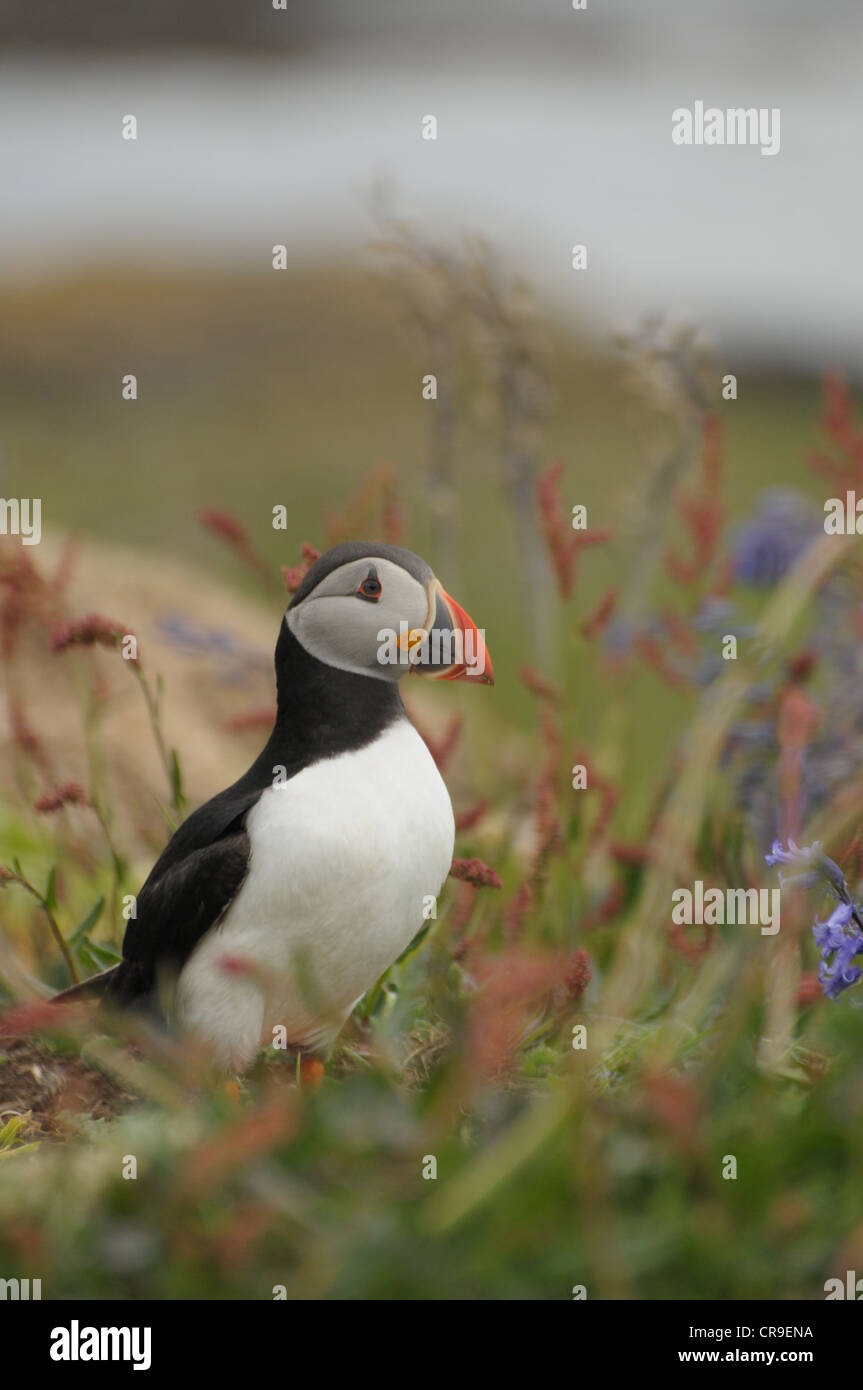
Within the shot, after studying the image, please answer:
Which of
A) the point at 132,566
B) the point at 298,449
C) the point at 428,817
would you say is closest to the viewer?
the point at 428,817

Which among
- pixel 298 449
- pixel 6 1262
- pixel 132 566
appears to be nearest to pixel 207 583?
pixel 132 566

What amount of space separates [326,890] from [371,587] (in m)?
0.46

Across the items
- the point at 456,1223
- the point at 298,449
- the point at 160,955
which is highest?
the point at 298,449

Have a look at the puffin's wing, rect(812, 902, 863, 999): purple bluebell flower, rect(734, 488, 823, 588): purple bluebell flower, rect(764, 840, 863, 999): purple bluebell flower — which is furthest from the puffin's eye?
rect(734, 488, 823, 588): purple bluebell flower

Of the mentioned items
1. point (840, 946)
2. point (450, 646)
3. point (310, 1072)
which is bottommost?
point (310, 1072)

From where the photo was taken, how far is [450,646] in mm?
2203

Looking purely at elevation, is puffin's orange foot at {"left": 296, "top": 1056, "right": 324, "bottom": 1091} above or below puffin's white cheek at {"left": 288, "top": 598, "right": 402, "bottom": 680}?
below

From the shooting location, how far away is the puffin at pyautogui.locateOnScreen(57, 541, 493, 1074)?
218 cm

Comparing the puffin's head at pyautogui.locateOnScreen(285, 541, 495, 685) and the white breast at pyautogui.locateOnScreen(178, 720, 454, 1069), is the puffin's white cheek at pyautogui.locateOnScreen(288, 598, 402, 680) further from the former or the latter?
the white breast at pyautogui.locateOnScreen(178, 720, 454, 1069)

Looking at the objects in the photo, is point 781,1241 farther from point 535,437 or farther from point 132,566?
point 132,566

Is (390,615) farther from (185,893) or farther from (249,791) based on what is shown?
(185,893)

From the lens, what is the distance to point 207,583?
19.3 feet

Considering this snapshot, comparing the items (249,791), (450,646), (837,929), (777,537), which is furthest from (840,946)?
(777,537)

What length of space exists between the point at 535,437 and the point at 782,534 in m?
0.65
